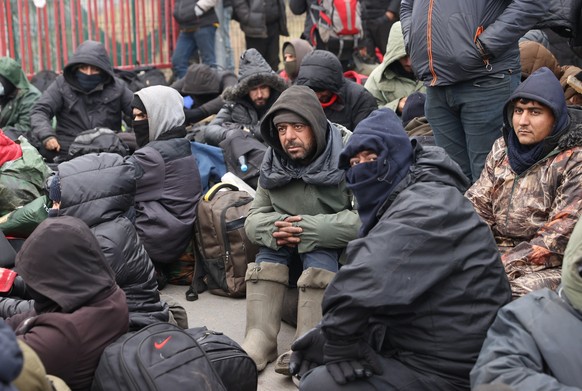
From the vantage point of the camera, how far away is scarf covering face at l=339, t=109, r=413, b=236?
12.9 feet

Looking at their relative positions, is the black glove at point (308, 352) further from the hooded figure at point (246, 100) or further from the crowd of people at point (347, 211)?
the hooded figure at point (246, 100)

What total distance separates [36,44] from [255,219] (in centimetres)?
→ 704

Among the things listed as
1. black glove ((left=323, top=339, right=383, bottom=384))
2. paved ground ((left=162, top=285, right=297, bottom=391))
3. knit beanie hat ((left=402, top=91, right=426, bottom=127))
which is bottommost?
paved ground ((left=162, top=285, right=297, bottom=391))

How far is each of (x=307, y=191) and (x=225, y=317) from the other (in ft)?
3.64

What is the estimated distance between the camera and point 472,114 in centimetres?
574

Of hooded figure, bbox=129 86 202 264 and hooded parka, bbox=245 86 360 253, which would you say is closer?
hooded parka, bbox=245 86 360 253

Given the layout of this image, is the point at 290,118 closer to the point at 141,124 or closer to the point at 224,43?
the point at 141,124

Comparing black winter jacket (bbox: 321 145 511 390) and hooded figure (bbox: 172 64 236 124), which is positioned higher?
black winter jacket (bbox: 321 145 511 390)

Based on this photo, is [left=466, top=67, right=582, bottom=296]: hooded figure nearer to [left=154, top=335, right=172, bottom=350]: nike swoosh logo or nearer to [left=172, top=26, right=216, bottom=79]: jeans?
[left=154, top=335, right=172, bottom=350]: nike swoosh logo

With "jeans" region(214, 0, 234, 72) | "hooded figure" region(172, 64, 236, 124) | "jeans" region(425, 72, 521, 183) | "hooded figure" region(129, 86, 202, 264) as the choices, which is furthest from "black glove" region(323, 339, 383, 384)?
"jeans" region(214, 0, 234, 72)

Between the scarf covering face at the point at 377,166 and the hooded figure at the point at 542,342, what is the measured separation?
815 millimetres

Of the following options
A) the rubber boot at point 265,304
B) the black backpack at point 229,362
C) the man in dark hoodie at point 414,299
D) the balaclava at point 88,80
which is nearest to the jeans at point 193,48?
the balaclava at point 88,80

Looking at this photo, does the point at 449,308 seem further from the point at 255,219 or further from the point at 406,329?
the point at 255,219

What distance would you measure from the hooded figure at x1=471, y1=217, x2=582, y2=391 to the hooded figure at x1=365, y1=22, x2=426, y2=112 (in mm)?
4403
